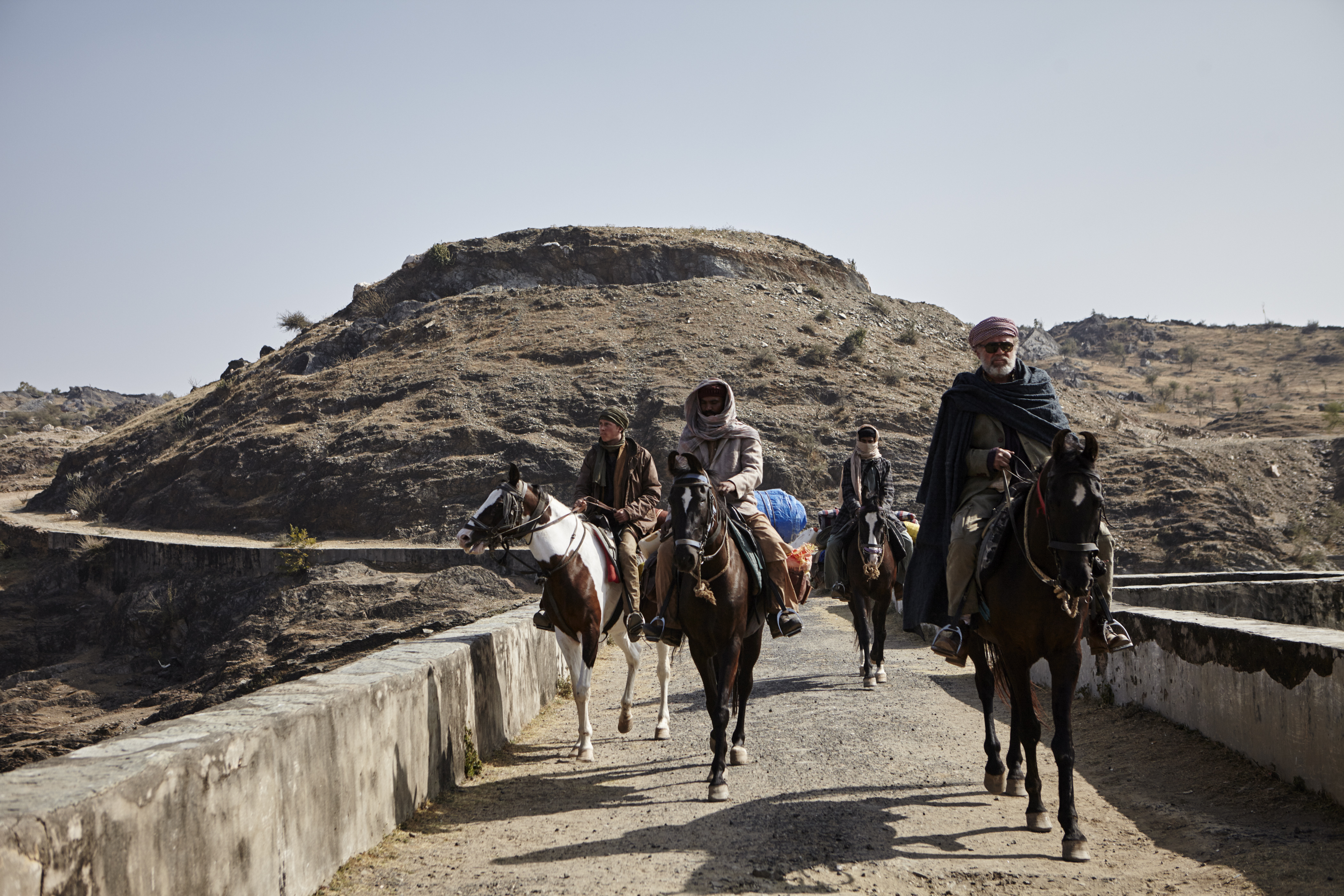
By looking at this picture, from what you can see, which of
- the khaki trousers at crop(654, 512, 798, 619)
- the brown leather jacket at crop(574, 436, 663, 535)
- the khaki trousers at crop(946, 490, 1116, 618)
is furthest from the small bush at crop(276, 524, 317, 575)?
the khaki trousers at crop(946, 490, 1116, 618)

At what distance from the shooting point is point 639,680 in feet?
41.7

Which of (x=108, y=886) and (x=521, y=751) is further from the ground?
(x=108, y=886)

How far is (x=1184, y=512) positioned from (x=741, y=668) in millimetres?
31656

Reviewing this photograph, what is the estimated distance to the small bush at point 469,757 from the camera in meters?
7.33

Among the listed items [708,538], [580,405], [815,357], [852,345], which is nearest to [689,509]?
[708,538]

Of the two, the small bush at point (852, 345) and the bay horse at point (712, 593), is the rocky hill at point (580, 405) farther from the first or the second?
the bay horse at point (712, 593)

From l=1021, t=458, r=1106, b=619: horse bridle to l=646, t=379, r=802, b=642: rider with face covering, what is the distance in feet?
6.89

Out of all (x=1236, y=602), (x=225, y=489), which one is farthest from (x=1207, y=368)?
(x=1236, y=602)

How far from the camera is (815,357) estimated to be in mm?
48500

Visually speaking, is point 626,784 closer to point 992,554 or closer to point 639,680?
point 992,554

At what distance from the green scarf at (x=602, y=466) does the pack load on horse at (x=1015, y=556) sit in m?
3.45

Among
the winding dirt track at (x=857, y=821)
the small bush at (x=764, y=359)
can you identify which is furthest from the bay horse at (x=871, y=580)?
the small bush at (x=764, y=359)

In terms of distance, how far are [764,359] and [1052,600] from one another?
1668 inches

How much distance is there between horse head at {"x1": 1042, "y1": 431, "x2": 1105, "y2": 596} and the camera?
17.0ft
